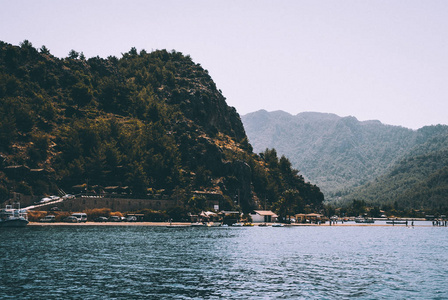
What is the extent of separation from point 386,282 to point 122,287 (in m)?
32.1

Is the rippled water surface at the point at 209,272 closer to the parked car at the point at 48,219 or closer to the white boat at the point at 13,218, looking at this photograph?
the white boat at the point at 13,218

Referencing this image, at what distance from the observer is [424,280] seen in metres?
57.9

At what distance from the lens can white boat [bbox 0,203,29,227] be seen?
140375mm

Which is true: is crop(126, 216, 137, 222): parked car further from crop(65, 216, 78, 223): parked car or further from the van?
crop(65, 216, 78, 223): parked car

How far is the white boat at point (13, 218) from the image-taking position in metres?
140

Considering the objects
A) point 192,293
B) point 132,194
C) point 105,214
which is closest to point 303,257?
point 192,293

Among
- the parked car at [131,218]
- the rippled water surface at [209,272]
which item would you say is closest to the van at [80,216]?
the parked car at [131,218]

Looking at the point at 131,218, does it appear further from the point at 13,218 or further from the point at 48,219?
the point at 13,218

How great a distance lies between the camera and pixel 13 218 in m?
140

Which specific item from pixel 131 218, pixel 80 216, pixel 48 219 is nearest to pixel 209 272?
pixel 48 219

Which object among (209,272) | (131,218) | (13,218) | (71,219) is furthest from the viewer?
(131,218)

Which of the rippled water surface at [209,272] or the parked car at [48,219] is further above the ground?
the parked car at [48,219]

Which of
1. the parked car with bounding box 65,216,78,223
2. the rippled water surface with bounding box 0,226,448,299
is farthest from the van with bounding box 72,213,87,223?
the rippled water surface with bounding box 0,226,448,299

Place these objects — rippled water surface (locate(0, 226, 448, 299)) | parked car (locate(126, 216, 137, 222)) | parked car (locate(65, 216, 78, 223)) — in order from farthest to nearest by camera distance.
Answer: parked car (locate(126, 216, 137, 222)) → parked car (locate(65, 216, 78, 223)) → rippled water surface (locate(0, 226, 448, 299))
